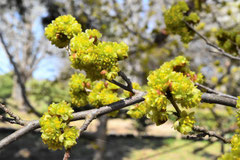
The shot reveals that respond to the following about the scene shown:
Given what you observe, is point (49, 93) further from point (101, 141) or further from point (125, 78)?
point (125, 78)

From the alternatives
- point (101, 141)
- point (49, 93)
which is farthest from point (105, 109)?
point (101, 141)

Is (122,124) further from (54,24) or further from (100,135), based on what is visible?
(54,24)

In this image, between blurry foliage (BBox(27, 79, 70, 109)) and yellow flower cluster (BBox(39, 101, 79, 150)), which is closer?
yellow flower cluster (BBox(39, 101, 79, 150))

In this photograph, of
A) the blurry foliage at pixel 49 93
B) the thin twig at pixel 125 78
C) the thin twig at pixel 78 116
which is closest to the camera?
the thin twig at pixel 78 116

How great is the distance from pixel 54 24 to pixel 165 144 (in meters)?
9.97

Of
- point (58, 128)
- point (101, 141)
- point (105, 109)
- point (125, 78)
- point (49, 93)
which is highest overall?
point (49, 93)

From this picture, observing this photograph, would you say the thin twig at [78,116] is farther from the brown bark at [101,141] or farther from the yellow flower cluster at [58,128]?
the brown bark at [101,141]

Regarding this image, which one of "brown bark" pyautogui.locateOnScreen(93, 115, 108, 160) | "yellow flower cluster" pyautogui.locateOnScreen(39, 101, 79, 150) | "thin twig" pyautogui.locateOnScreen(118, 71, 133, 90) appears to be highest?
"brown bark" pyautogui.locateOnScreen(93, 115, 108, 160)

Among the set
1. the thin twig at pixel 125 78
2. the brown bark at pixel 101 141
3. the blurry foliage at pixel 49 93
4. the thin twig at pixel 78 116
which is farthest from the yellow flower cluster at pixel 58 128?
the brown bark at pixel 101 141

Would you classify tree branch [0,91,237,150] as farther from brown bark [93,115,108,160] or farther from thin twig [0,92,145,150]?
brown bark [93,115,108,160]

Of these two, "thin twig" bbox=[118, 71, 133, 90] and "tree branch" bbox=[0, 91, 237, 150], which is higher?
"thin twig" bbox=[118, 71, 133, 90]

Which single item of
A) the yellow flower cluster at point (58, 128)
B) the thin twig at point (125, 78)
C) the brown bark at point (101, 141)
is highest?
the brown bark at point (101, 141)

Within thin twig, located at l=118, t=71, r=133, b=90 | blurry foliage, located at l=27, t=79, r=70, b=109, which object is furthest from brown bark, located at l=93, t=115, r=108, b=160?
thin twig, located at l=118, t=71, r=133, b=90

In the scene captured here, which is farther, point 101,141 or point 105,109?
point 101,141
